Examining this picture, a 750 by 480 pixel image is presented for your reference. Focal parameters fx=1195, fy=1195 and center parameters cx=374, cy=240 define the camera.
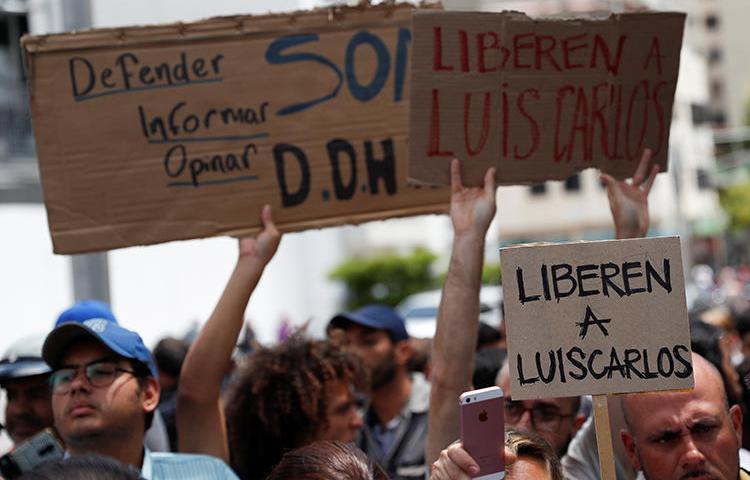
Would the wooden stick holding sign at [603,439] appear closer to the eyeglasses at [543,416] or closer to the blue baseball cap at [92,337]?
the eyeglasses at [543,416]

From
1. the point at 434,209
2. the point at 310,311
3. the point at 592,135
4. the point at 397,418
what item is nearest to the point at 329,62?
the point at 434,209

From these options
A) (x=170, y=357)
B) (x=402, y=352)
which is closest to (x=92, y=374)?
(x=170, y=357)

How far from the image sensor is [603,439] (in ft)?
9.67

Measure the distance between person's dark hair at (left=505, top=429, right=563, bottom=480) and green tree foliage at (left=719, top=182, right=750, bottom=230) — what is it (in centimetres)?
6117

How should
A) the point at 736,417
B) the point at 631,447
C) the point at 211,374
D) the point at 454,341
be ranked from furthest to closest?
1. the point at 211,374
2. the point at 454,341
3. the point at 736,417
4. the point at 631,447

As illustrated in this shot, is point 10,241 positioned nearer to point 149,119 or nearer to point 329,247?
point 329,247

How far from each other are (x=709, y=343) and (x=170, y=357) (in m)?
2.96

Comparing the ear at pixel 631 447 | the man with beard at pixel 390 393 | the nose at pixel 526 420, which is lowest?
the man with beard at pixel 390 393

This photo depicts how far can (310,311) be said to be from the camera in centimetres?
1169

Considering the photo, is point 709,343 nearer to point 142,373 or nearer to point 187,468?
point 187,468

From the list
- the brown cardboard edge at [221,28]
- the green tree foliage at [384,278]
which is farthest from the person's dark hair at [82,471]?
the green tree foliage at [384,278]

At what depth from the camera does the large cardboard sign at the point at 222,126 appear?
434 cm

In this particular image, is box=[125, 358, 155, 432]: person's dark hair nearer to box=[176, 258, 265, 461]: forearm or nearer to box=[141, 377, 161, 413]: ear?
box=[141, 377, 161, 413]: ear

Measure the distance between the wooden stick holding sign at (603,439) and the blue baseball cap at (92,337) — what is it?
60.9 inches
